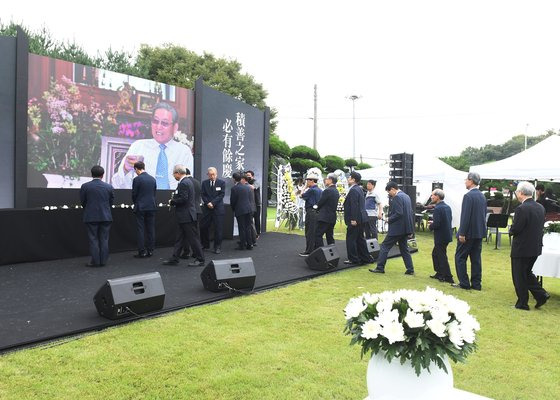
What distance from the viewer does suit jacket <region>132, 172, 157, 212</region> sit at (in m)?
7.76

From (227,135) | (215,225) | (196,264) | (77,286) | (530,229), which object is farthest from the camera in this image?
(227,135)

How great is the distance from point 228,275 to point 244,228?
12.3 ft

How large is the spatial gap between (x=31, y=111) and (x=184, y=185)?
10.5ft

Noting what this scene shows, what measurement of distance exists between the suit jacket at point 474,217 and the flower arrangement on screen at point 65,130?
22.4 feet

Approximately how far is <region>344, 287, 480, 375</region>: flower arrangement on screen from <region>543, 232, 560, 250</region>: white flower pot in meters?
4.62

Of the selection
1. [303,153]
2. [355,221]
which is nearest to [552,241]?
[355,221]

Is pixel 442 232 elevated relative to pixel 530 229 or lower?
lower

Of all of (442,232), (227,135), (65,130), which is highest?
(227,135)

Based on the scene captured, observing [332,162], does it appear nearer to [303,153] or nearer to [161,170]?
[303,153]

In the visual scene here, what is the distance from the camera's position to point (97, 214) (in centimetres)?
701

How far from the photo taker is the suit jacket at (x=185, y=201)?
23.3 feet

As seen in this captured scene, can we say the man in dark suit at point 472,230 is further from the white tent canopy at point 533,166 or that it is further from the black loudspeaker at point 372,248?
the white tent canopy at point 533,166

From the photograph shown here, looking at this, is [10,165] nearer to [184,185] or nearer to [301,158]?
[184,185]

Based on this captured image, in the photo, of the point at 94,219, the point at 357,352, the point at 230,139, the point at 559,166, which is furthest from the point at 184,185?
the point at 559,166
